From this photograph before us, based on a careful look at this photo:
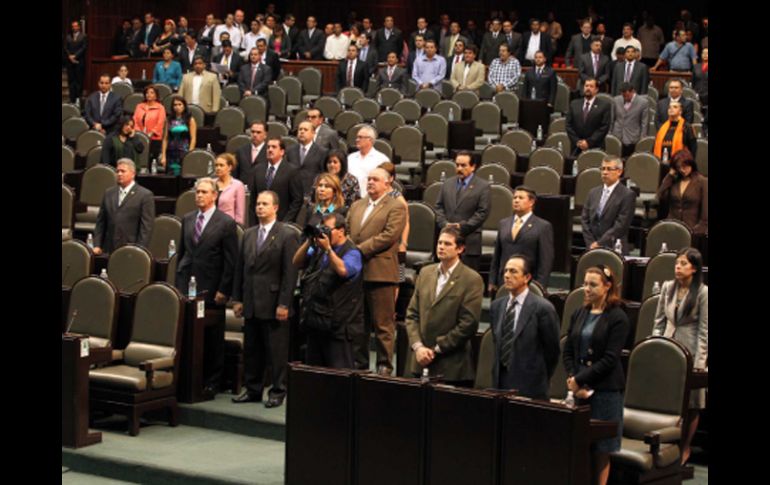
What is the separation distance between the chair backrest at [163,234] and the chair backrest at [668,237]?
10.8 feet

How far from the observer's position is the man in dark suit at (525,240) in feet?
24.5

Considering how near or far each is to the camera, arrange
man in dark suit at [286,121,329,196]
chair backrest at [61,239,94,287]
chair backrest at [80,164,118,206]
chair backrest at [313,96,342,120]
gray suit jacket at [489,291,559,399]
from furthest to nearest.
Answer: chair backrest at [313,96,342,120], chair backrest at [80,164,118,206], man in dark suit at [286,121,329,196], chair backrest at [61,239,94,287], gray suit jacket at [489,291,559,399]

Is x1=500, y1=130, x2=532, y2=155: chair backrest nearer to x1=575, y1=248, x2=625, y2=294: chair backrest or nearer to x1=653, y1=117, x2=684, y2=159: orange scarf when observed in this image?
x1=653, y1=117, x2=684, y2=159: orange scarf

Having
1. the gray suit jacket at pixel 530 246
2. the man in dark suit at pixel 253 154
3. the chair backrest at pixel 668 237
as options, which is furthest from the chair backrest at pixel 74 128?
the chair backrest at pixel 668 237

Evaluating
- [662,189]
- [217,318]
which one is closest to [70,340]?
[217,318]

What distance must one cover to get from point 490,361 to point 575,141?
5938 mm

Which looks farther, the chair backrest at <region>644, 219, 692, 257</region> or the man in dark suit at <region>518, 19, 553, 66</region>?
the man in dark suit at <region>518, 19, 553, 66</region>

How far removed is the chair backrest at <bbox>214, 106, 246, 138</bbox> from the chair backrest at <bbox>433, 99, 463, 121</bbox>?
209cm

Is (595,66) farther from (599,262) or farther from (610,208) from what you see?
(599,262)

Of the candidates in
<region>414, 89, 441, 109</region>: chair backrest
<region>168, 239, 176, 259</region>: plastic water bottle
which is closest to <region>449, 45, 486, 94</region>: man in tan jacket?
<region>414, 89, 441, 109</region>: chair backrest

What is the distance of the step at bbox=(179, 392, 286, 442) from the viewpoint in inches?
Answer: 272

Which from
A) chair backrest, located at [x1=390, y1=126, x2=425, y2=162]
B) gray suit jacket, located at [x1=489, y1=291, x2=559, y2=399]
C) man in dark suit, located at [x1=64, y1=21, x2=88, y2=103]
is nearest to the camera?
gray suit jacket, located at [x1=489, y1=291, x2=559, y2=399]

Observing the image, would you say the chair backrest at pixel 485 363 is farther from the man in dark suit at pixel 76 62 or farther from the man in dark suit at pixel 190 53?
the man in dark suit at pixel 76 62
